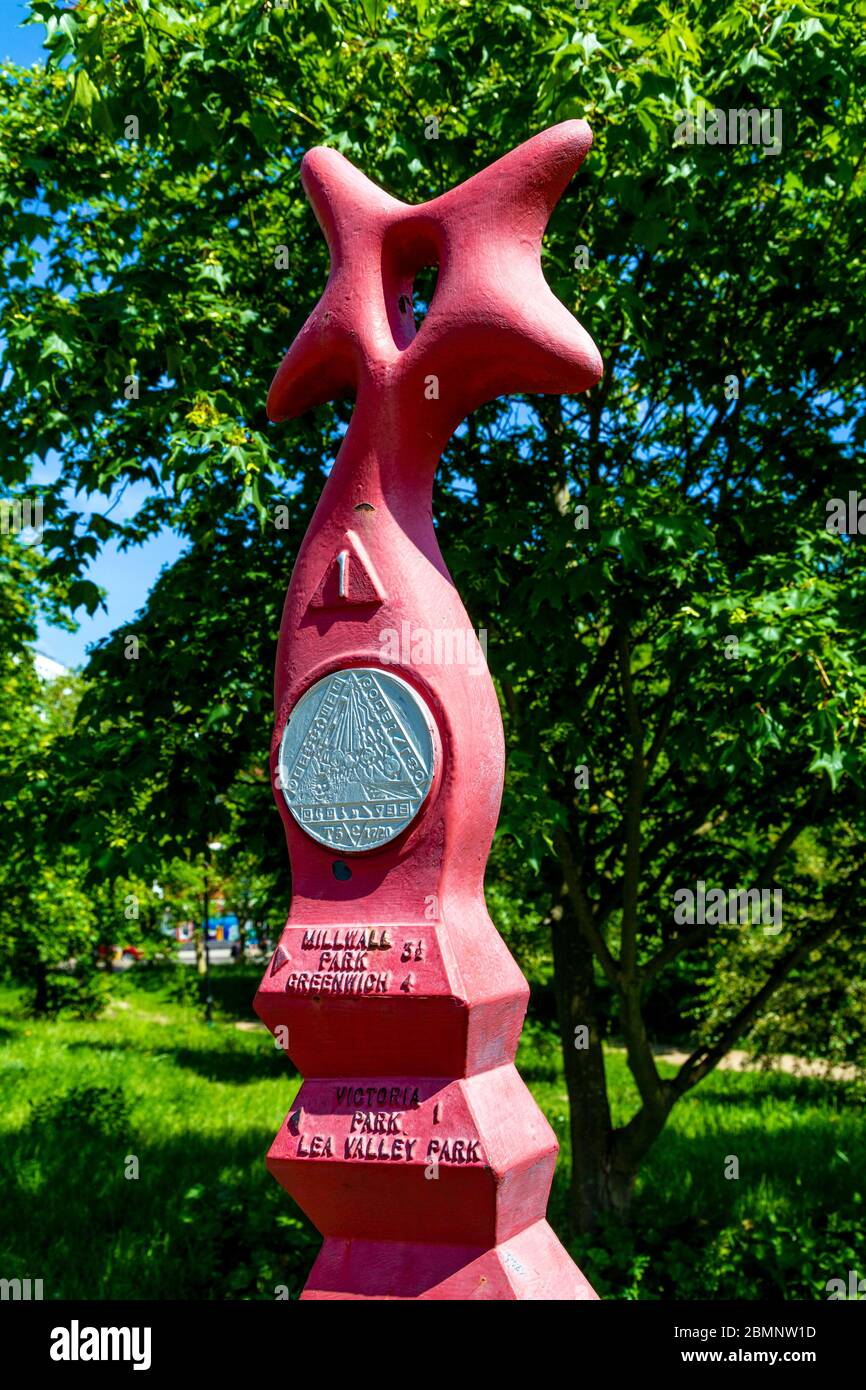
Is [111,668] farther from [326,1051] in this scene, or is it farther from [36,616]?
[36,616]

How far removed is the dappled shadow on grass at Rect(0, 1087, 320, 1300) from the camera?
7.41 m

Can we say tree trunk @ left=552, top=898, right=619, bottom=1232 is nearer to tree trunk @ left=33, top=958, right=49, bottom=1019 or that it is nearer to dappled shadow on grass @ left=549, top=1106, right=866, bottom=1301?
dappled shadow on grass @ left=549, top=1106, right=866, bottom=1301

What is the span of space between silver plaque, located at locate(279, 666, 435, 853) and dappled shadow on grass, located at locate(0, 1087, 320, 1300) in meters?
4.43

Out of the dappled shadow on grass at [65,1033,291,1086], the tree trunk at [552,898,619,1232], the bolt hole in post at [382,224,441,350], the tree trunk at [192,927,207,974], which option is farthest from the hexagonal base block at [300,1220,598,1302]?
the tree trunk at [192,927,207,974]

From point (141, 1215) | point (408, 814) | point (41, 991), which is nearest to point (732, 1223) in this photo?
point (141, 1215)

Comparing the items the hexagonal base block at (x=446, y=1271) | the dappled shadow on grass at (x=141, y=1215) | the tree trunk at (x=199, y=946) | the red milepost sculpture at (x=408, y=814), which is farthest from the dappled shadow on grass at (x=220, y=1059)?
the red milepost sculpture at (x=408, y=814)

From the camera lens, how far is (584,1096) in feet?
25.5

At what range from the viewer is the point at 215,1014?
2291 cm

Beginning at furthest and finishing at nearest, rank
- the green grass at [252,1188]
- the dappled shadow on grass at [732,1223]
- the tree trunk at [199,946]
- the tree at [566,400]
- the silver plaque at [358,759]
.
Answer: the tree trunk at [199,946]
the green grass at [252,1188]
the dappled shadow on grass at [732,1223]
the tree at [566,400]
the silver plaque at [358,759]

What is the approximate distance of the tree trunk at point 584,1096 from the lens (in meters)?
7.78

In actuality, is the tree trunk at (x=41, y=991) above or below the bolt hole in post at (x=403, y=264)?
below

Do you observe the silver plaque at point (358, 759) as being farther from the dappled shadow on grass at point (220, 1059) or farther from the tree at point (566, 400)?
the dappled shadow on grass at point (220, 1059)

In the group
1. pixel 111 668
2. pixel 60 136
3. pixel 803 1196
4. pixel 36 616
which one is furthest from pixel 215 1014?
pixel 60 136

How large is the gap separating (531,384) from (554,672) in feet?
8.95
